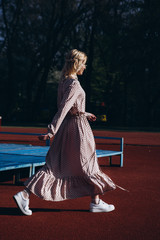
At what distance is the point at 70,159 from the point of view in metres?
5.08

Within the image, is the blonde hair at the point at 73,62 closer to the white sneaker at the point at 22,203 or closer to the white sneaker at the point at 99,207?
the white sneaker at the point at 22,203

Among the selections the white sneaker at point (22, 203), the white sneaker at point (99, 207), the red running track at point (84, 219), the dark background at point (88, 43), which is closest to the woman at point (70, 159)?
the white sneaker at point (22, 203)

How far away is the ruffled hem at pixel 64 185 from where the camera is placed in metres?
4.91

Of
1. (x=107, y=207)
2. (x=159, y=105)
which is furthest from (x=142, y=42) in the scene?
(x=107, y=207)

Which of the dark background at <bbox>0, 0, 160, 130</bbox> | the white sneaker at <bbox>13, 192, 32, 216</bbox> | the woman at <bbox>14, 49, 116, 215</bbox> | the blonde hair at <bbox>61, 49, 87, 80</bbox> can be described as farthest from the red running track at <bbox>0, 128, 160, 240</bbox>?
the dark background at <bbox>0, 0, 160, 130</bbox>

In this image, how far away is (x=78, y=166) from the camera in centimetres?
505

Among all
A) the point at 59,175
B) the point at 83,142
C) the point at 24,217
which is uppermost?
the point at 83,142

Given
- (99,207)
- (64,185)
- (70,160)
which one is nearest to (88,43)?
(99,207)

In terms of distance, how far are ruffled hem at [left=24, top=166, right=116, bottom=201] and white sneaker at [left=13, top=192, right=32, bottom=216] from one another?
0.16m

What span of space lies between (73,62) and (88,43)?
3838cm

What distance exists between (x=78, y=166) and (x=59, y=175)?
251 millimetres

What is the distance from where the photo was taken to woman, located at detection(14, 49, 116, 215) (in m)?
4.94

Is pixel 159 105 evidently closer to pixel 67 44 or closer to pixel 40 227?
pixel 67 44

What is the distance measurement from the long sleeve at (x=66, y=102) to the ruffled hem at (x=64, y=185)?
597 millimetres
